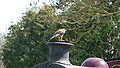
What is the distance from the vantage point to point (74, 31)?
21.7 meters

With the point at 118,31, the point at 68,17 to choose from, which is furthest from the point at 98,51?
the point at 68,17

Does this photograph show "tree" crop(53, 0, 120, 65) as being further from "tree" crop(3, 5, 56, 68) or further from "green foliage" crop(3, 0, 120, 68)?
"tree" crop(3, 5, 56, 68)

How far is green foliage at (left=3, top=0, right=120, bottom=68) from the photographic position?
16.1 meters

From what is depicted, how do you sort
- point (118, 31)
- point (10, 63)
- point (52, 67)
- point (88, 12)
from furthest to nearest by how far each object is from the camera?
point (10, 63) < point (118, 31) < point (88, 12) < point (52, 67)

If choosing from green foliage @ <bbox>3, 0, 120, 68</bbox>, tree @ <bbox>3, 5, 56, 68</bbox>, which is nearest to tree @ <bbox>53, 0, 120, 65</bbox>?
green foliage @ <bbox>3, 0, 120, 68</bbox>

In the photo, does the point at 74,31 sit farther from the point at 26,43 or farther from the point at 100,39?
the point at 26,43

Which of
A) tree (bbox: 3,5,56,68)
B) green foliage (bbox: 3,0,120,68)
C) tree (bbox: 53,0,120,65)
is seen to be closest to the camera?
green foliage (bbox: 3,0,120,68)

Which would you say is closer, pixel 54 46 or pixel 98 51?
pixel 54 46

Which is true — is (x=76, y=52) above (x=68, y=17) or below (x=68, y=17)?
below

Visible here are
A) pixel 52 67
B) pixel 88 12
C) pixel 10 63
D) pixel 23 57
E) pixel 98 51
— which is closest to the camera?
pixel 52 67

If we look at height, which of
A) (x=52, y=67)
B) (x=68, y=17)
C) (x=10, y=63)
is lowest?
(x=10, y=63)

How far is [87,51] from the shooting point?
75.6 feet

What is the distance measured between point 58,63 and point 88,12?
9.85 m

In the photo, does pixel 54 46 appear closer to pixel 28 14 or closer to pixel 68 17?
pixel 68 17
